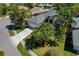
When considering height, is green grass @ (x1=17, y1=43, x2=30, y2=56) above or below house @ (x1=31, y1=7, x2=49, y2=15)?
below

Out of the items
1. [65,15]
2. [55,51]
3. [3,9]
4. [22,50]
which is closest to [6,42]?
[22,50]

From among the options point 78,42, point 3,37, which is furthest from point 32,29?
point 78,42

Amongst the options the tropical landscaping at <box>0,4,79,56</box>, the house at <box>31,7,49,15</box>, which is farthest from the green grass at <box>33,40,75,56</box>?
the house at <box>31,7,49,15</box>

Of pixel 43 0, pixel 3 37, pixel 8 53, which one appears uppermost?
pixel 43 0

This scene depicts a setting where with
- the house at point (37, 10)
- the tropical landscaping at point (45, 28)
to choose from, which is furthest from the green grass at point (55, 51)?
the house at point (37, 10)

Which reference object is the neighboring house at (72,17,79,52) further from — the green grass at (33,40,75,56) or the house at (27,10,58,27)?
the house at (27,10,58,27)

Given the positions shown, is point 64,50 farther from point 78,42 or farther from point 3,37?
point 3,37

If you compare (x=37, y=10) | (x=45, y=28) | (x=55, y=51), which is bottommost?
(x=55, y=51)

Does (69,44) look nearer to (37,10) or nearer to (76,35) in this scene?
(76,35)
